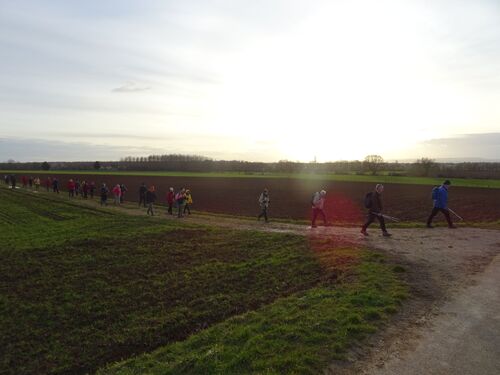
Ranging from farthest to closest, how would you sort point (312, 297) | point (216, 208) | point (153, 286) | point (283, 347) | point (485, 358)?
point (216, 208)
point (153, 286)
point (312, 297)
point (283, 347)
point (485, 358)

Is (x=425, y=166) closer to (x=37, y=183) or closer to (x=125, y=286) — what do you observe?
(x=37, y=183)

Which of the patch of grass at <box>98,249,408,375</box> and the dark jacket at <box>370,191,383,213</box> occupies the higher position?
the dark jacket at <box>370,191,383,213</box>

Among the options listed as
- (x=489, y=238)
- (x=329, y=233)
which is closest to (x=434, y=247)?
(x=489, y=238)

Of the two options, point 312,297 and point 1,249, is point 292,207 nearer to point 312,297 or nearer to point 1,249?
point 1,249

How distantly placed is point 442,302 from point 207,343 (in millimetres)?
4593

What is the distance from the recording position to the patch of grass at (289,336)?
5648 mm

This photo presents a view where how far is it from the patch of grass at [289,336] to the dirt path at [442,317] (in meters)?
0.33

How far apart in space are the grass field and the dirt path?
0.40m

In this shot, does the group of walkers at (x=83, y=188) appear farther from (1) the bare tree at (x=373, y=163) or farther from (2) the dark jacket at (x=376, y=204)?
(1) the bare tree at (x=373, y=163)

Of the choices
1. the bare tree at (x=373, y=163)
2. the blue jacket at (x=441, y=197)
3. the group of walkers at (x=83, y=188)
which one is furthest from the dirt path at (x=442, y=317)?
the bare tree at (x=373, y=163)

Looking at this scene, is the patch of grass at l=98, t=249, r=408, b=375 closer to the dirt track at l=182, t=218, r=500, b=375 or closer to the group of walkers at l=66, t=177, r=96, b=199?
the dirt track at l=182, t=218, r=500, b=375

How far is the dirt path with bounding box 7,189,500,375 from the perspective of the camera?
213 inches

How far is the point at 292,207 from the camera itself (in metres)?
31.0

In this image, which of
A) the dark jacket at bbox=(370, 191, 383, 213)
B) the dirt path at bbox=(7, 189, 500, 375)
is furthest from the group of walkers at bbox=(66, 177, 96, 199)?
the dirt path at bbox=(7, 189, 500, 375)
